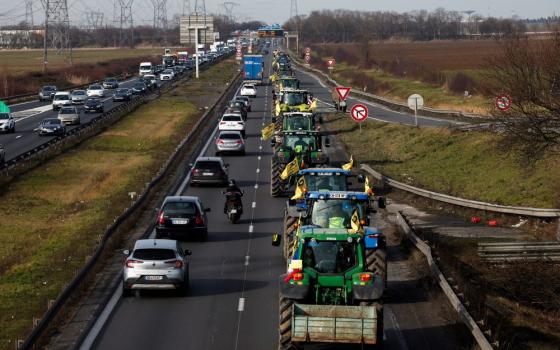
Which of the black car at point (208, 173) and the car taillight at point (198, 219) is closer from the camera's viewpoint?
the car taillight at point (198, 219)

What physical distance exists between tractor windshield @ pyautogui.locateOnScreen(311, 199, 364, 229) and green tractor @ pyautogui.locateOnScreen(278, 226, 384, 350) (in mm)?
3789

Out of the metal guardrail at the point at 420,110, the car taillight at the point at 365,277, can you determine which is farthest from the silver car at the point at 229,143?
the car taillight at the point at 365,277

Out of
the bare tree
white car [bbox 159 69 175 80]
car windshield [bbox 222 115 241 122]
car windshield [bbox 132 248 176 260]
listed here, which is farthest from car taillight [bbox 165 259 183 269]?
white car [bbox 159 69 175 80]

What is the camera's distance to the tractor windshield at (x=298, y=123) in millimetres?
43469

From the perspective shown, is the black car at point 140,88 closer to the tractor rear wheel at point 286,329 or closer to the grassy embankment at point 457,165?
the grassy embankment at point 457,165

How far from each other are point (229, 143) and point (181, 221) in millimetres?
23159

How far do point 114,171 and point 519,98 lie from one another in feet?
71.0

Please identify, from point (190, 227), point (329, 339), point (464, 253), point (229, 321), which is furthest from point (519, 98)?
point (329, 339)

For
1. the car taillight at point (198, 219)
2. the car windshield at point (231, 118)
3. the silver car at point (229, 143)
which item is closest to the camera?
the car taillight at point (198, 219)

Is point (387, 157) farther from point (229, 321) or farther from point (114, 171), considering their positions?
point (229, 321)

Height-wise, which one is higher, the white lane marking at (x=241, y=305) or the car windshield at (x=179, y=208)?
the car windshield at (x=179, y=208)

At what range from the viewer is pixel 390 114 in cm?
7588

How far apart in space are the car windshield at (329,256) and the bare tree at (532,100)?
19327 millimetres

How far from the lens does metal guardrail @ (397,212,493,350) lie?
1658 centimetres
